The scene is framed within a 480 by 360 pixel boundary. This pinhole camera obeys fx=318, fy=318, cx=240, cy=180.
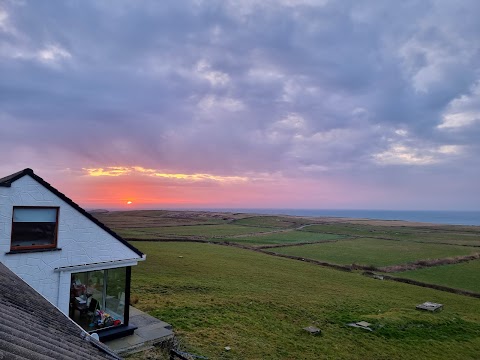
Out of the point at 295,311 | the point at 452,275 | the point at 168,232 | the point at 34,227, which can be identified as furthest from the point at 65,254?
the point at 168,232

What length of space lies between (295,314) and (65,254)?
15.8 meters

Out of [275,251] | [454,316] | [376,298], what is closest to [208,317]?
[376,298]

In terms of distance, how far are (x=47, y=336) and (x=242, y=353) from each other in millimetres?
12496

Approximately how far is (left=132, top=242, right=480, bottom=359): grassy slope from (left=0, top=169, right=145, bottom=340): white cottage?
439 cm

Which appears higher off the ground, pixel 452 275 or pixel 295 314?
pixel 295 314

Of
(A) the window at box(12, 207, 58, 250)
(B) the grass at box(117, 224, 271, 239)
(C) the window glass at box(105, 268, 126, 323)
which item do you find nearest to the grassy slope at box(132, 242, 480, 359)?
(C) the window glass at box(105, 268, 126, 323)

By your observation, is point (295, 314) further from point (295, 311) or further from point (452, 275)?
point (452, 275)

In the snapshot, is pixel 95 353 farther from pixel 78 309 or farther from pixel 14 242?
pixel 78 309

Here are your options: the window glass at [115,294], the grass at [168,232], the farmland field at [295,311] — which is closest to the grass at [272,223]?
the grass at [168,232]

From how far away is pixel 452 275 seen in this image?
43719 millimetres

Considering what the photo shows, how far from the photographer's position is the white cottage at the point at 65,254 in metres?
11.7

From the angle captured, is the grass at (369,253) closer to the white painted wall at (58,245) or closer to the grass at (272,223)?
the white painted wall at (58,245)

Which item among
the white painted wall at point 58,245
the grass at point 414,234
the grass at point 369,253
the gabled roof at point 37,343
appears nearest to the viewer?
the gabled roof at point 37,343

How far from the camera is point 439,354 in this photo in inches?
716
